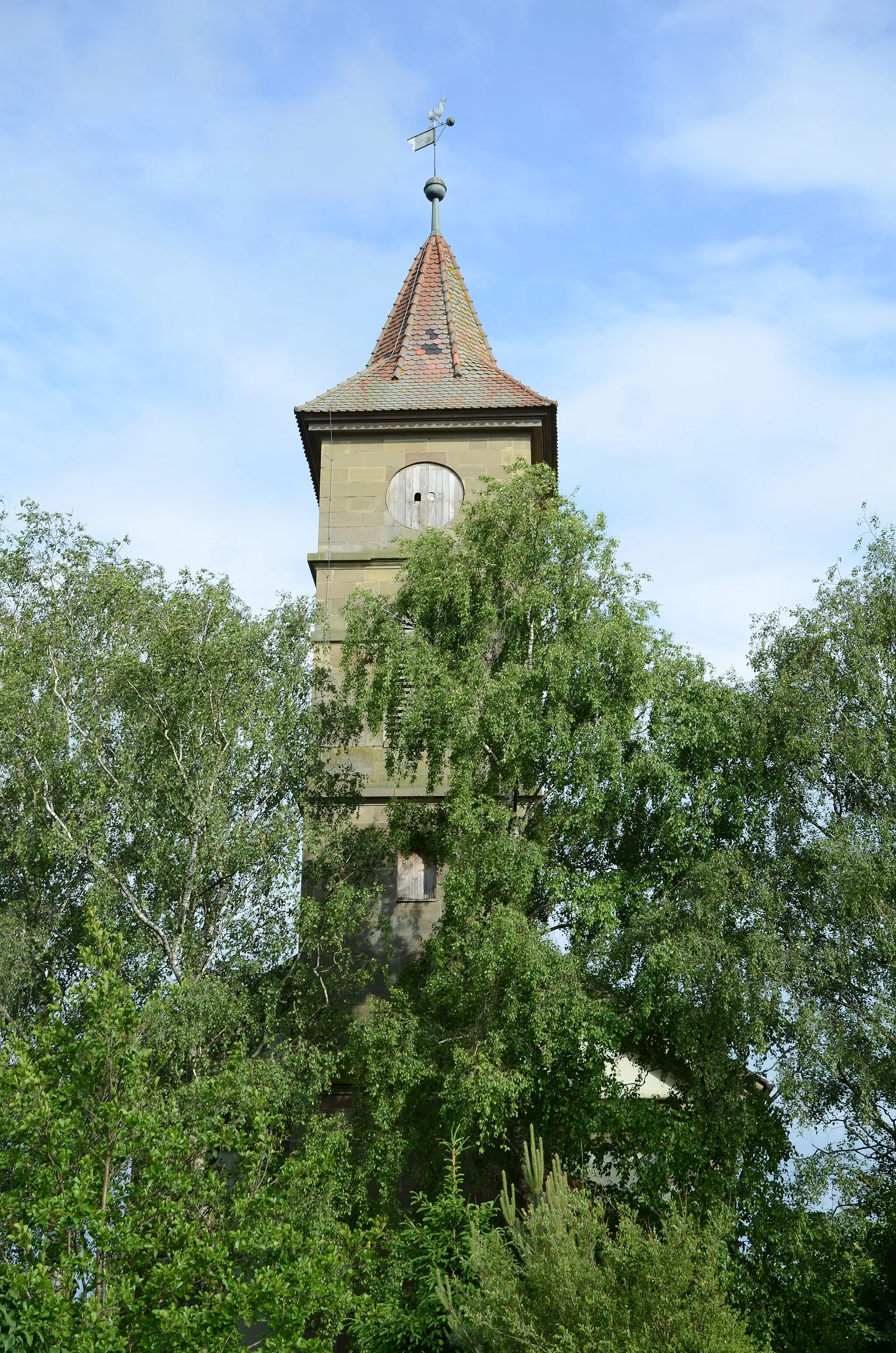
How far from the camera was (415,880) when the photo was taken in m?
23.4

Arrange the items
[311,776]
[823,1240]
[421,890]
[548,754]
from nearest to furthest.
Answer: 1. [823,1240]
2. [548,754]
3. [311,776]
4. [421,890]

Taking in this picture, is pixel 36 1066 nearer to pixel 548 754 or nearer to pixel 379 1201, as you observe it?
pixel 379 1201

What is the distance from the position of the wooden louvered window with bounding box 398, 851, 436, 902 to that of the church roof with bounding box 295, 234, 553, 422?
8403mm

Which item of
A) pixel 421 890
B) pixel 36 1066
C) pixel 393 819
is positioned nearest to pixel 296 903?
pixel 393 819

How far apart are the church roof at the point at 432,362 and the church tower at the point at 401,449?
0.11ft

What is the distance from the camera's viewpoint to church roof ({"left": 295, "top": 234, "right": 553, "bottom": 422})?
2745 centimetres

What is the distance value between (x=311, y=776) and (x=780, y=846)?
6527 mm

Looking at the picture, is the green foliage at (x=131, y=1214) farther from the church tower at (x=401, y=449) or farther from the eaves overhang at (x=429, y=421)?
the eaves overhang at (x=429, y=421)

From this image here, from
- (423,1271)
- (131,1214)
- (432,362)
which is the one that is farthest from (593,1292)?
(432,362)

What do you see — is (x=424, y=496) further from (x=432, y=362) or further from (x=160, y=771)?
(x=160, y=771)

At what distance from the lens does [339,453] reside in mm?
27281

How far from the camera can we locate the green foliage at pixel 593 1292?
12773 millimetres

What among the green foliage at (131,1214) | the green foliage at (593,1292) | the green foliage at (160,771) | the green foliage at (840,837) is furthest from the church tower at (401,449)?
the green foliage at (593,1292)

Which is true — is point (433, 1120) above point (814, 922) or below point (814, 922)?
below
